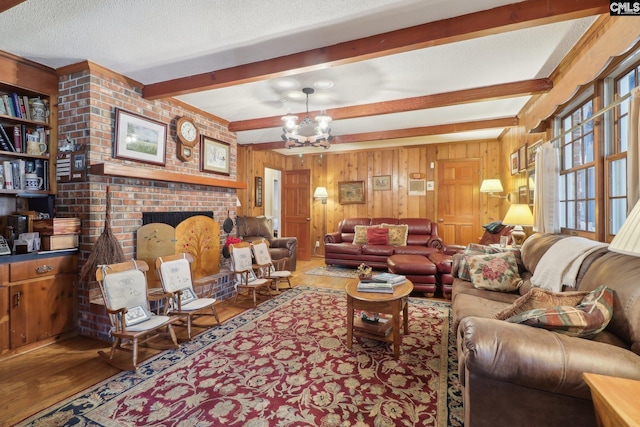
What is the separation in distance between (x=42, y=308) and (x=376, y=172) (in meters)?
5.85

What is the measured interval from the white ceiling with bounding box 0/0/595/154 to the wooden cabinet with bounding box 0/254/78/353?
184 cm

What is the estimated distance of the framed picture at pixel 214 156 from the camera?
396cm

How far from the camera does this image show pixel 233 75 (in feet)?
8.96

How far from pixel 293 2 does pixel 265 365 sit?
2.53m

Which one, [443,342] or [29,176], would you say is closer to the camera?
[443,342]

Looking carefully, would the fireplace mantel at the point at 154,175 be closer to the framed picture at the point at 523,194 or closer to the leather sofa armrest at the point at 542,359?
the leather sofa armrest at the point at 542,359

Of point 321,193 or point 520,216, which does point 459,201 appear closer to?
point 520,216

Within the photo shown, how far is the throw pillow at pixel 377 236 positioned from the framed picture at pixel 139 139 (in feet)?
12.3

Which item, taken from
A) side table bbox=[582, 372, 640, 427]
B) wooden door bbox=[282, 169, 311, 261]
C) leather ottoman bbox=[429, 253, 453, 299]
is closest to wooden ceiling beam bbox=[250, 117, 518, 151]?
wooden door bbox=[282, 169, 311, 261]

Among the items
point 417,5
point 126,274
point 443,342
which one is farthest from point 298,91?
point 443,342

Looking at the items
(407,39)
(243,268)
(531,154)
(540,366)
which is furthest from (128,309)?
(531,154)

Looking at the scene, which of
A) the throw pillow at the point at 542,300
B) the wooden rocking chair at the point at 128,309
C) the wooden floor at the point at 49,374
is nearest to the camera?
the throw pillow at the point at 542,300

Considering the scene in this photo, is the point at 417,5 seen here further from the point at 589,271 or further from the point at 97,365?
the point at 97,365

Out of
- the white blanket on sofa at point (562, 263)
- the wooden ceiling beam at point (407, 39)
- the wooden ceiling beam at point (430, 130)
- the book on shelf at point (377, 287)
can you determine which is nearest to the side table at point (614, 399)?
the white blanket on sofa at point (562, 263)
